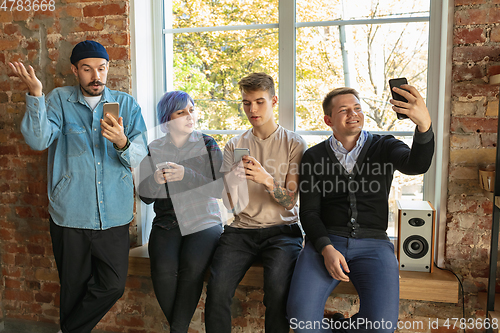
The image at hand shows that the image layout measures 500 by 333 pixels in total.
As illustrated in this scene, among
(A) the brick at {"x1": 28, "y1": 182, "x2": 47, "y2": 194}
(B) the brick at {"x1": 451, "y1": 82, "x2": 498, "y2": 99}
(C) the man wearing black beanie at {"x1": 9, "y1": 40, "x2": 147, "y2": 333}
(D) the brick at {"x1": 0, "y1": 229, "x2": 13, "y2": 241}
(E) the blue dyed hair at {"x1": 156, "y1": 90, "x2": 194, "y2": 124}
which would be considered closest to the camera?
(B) the brick at {"x1": 451, "y1": 82, "x2": 498, "y2": 99}

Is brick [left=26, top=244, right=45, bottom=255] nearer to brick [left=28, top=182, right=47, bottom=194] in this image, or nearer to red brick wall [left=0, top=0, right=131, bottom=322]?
red brick wall [left=0, top=0, right=131, bottom=322]

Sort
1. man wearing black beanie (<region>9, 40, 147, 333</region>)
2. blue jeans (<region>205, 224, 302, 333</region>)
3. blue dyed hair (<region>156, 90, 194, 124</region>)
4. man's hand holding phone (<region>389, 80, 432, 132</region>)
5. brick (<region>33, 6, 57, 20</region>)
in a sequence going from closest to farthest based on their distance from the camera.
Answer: man's hand holding phone (<region>389, 80, 432, 132</region>)
blue jeans (<region>205, 224, 302, 333</region>)
man wearing black beanie (<region>9, 40, 147, 333</region>)
blue dyed hair (<region>156, 90, 194, 124</region>)
brick (<region>33, 6, 57, 20</region>)

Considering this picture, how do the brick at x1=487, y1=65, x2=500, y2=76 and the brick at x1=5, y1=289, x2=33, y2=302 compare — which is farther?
the brick at x1=5, y1=289, x2=33, y2=302

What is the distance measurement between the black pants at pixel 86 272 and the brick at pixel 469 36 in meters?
2.02

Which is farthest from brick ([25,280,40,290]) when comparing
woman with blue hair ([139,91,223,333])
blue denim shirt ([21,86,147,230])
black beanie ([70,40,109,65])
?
black beanie ([70,40,109,65])

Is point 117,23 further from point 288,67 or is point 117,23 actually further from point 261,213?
point 261,213

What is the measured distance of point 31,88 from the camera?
172 cm

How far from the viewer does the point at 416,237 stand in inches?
69.8

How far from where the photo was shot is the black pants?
6.26ft

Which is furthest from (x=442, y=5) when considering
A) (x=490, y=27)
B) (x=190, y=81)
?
(x=190, y=81)

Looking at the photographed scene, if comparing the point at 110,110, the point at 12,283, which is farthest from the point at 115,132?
the point at 12,283

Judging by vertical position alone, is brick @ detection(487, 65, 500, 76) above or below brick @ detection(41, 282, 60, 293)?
above

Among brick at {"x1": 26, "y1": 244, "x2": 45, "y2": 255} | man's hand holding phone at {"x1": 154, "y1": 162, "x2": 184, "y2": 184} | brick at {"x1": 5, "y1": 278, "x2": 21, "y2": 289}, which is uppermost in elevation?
man's hand holding phone at {"x1": 154, "y1": 162, "x2": 184, "y2": 184}

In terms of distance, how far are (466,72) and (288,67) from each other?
0.94 m
